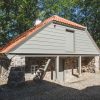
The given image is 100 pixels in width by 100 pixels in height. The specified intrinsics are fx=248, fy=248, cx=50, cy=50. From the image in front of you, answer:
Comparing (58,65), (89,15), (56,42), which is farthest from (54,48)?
(89,15)

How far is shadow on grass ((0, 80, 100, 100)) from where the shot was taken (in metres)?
13.4

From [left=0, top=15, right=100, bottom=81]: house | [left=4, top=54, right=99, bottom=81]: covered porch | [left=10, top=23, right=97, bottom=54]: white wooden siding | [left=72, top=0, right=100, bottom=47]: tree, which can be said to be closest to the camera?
[left=0, top=15, right=100, bottom=81]: house

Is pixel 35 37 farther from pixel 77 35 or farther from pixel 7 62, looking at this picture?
pixel 77 35

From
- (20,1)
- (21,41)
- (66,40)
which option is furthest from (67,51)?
(20,1)

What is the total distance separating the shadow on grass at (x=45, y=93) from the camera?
529 inches

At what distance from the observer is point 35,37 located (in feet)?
60.8

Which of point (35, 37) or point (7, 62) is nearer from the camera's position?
point (7, 62)

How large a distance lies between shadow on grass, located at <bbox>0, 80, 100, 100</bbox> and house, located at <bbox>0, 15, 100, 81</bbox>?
1885 mm

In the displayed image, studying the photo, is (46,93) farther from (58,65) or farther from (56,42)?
(56,42)

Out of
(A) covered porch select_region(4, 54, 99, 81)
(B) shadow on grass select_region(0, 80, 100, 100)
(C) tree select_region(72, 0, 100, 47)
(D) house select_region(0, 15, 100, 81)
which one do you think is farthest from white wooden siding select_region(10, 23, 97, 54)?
(C) tree select_region(72, 0, 100, 47)

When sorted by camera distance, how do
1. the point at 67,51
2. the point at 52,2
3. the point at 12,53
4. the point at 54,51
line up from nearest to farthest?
the point at 12,53 → the point at 54,51 → the point at 67,51 → the point at 52,2

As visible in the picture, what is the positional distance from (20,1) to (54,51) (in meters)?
10.5

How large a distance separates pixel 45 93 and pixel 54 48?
5.91 m

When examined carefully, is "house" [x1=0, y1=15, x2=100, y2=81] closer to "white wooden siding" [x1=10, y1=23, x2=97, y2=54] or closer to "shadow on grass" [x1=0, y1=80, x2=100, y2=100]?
"white wooden siding" [x1=10, y1=23, x2=97, y2=54]
